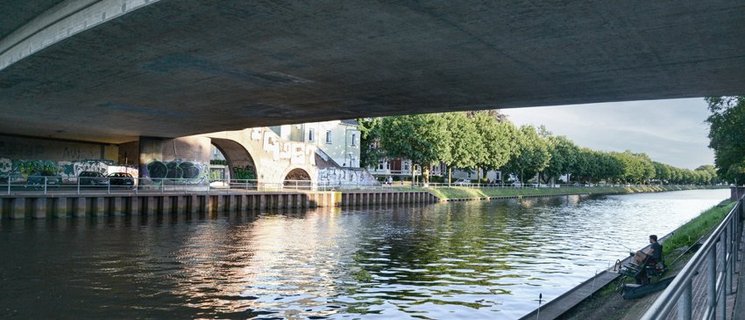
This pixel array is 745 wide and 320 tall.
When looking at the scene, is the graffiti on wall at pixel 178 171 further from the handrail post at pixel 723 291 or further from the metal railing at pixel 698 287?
the metal railing at pixel 698 287

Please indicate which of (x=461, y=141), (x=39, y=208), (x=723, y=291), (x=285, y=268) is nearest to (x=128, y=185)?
(x=39, y=208)

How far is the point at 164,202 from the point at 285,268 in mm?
26014

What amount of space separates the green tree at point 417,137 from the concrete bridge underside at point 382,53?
52.5m

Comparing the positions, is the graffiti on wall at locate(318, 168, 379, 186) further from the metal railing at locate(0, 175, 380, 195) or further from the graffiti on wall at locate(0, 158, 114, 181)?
the graffiti on wall at locate(0, 158, 114, 181)

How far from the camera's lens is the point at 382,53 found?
16.1 metres

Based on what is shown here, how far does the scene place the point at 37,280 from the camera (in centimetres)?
1753

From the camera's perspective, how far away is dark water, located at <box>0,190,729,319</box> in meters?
14.9

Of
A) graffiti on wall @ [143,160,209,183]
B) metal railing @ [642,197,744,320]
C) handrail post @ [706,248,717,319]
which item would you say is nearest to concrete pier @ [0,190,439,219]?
graffiti on wall @ [143,160,209,183]

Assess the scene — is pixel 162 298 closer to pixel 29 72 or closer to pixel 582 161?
pixel 29 72

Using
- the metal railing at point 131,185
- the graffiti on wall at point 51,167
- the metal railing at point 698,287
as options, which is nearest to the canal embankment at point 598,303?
the metal railing at point 698,287

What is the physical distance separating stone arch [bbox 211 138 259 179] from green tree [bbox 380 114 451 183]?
1017 inches

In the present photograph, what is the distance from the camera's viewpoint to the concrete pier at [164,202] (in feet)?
119

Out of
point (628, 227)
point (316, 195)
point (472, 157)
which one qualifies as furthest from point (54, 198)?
point (472, 157)

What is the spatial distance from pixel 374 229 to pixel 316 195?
847 inches
